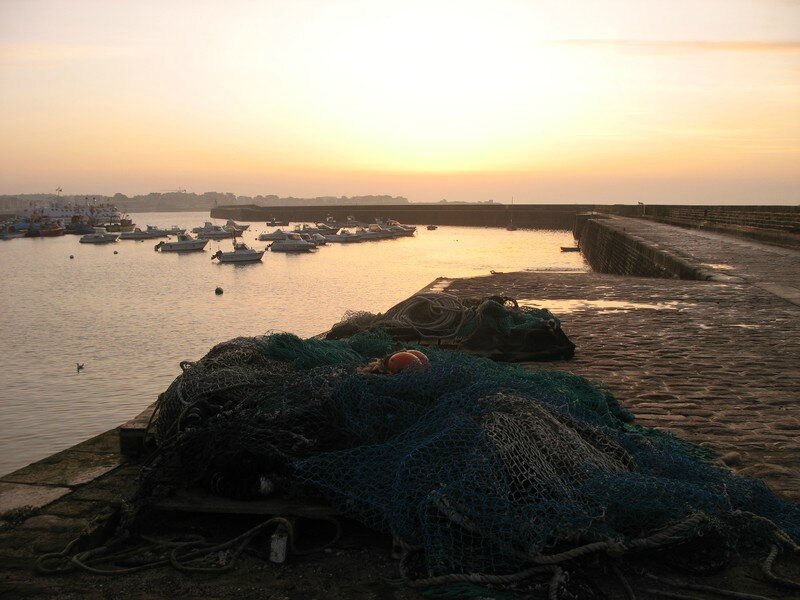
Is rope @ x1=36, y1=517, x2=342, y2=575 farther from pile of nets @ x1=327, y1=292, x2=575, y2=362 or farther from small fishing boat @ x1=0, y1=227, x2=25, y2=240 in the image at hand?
small fishing boat @ x1=0, y1=227, x2=25, y2=240

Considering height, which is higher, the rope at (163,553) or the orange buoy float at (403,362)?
the orange buoy float at (403,362)

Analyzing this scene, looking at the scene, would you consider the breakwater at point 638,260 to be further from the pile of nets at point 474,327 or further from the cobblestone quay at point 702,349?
the pile of nets at point 474,327

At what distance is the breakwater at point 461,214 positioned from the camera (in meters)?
102

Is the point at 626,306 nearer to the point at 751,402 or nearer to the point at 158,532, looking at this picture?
the point at 751,402

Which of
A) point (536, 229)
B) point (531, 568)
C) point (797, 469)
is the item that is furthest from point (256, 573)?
point (536, 229)

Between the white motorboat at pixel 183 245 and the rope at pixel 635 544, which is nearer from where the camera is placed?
the rope at pixel 635 544

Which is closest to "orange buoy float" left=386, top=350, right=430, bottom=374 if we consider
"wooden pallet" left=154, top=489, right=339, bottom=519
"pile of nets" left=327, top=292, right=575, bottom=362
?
"wooden pallet" left=154, top=489, right=339, bottom=519

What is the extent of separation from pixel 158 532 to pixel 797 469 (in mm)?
3756

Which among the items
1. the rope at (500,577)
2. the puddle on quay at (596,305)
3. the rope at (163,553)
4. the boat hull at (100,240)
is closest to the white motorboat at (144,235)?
the boat hull at (100,240)

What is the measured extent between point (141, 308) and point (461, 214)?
87018 mm

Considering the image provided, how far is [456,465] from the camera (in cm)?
363

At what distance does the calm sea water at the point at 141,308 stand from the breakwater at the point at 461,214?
33.1 metres

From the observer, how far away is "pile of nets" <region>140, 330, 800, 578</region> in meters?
3.46

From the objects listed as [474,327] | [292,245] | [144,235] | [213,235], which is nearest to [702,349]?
[474,327]
